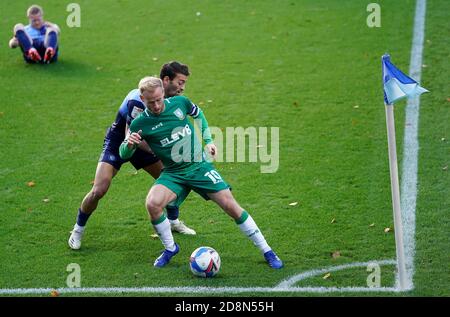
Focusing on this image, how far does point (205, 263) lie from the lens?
7.93 metres

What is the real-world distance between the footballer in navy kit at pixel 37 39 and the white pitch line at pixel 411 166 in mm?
6099

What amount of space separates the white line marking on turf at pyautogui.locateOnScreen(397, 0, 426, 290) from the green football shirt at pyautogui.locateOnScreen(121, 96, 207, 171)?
228 centimetres

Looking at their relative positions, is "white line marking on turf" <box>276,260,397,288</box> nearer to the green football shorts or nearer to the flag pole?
the flag pole

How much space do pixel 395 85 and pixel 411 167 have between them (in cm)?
332

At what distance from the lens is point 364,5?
663 inches

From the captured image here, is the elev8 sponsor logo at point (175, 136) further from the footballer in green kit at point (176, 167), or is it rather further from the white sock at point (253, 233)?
the white sock at point (253, 233)

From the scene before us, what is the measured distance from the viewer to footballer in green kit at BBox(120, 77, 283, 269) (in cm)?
801

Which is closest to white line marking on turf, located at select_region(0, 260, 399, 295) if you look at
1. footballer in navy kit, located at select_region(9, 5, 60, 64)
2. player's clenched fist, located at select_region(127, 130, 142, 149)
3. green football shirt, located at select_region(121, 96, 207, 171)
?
green football shirt, located at select_region(121, 96, 207, 171)

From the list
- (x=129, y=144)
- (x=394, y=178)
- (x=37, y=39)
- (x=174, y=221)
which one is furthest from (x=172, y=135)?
(x=37, y=39)

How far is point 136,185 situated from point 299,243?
257 cm

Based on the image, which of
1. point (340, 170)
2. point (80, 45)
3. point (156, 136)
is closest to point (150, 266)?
point (156, 136)

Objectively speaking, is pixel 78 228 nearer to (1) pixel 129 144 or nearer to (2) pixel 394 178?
(1) pixel 129 144

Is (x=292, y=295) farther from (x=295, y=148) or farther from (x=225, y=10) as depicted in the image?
(x=225, y=10)

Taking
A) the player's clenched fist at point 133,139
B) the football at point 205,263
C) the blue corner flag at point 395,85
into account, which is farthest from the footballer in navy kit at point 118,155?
the blue corner flag at point 395,85
